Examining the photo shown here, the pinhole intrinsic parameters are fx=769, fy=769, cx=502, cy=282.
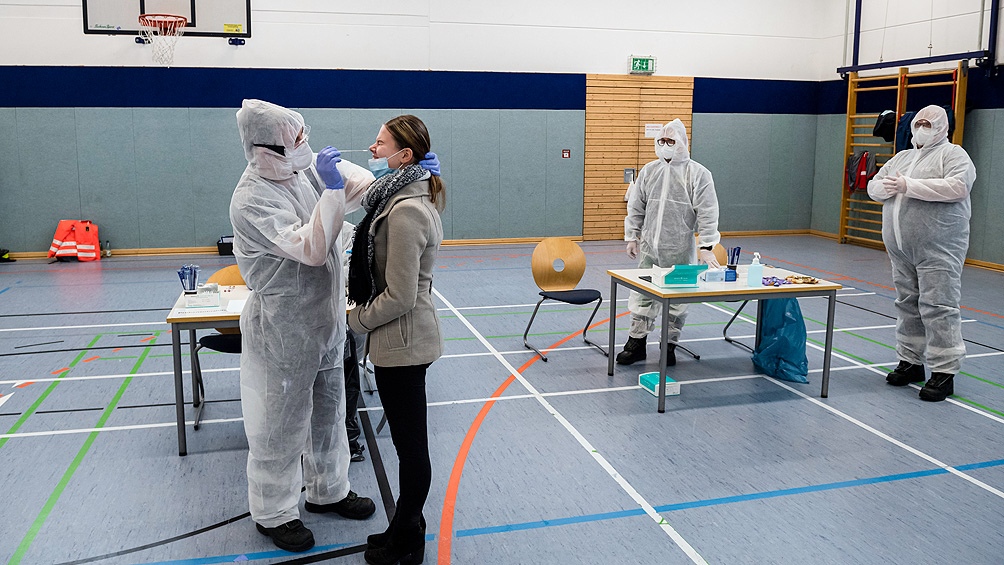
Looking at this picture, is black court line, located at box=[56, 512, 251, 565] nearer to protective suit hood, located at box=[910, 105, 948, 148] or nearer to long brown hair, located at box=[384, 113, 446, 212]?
long brown hair, located at box=[384, 113, 446, 212]

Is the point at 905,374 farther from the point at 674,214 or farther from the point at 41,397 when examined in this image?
the point at 41,397

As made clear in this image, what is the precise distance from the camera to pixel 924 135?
16.8ft

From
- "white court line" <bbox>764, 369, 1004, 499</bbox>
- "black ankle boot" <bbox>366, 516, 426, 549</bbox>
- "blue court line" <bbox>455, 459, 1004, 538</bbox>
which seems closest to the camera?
"black ankle boot" <bbox>366, 516, 426, 549</bbox>

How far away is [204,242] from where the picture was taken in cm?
1082

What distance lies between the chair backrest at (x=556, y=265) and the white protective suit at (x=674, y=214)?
725mm

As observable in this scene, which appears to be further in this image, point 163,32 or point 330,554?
point 163,32

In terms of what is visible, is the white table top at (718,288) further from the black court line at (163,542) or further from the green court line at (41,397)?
the green court line at (41,397)

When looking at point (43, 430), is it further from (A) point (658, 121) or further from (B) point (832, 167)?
(B) point (832, 167)

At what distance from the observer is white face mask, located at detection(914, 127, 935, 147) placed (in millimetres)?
5090

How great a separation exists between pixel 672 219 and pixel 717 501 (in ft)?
8.30

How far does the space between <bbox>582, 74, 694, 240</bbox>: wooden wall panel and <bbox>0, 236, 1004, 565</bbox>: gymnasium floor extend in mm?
5828

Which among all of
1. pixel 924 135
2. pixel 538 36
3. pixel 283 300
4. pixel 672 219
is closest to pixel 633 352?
pixel 672 219

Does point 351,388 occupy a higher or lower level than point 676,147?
lower

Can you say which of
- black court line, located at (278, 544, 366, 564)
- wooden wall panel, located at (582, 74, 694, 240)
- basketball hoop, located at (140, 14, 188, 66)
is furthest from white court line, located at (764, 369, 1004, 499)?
basketball hoop, located at (140, 14, 188, 66)
